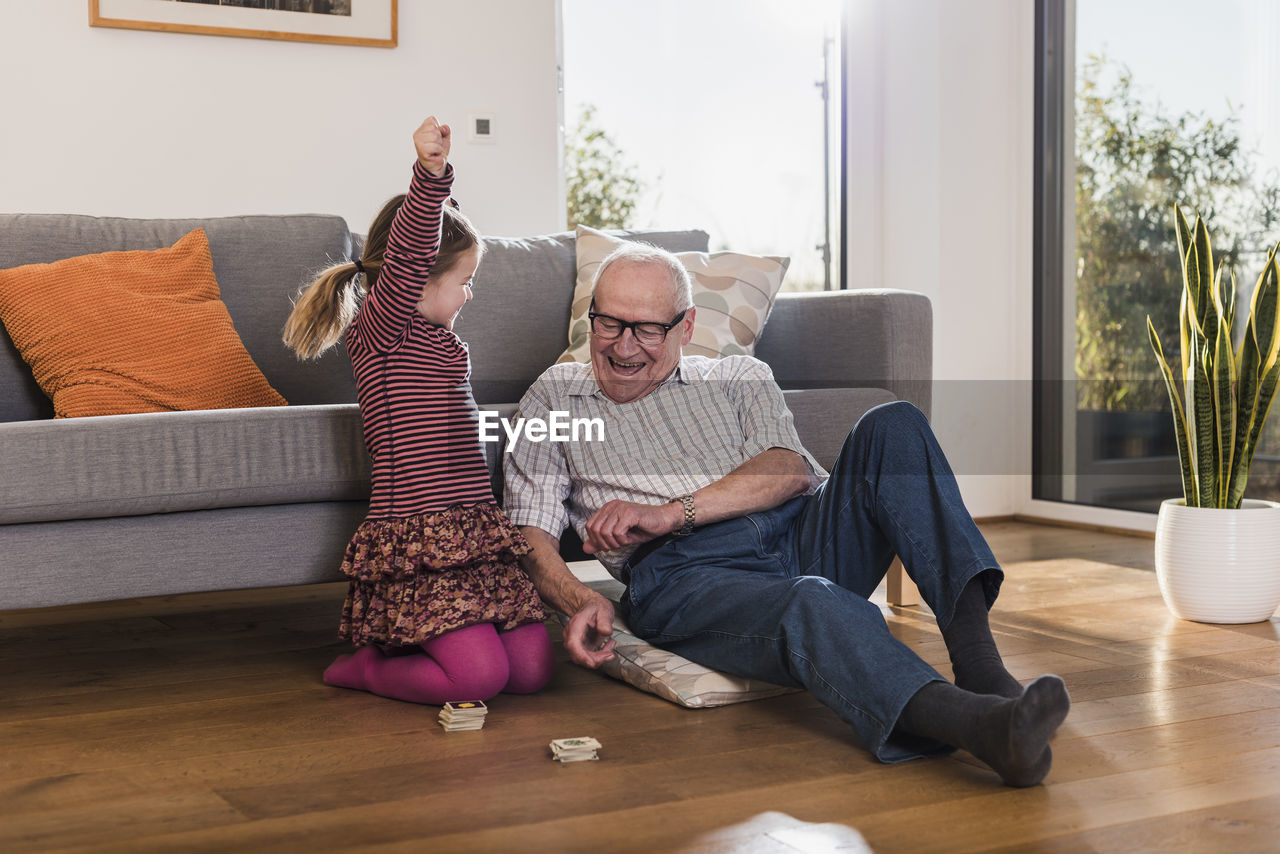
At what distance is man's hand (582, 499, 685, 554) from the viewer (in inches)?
71.1

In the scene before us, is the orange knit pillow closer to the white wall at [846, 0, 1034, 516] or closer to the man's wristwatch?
the man's wristwatch

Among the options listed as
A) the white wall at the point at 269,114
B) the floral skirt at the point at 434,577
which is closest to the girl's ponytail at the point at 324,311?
the floral skirt at the point at 434,577

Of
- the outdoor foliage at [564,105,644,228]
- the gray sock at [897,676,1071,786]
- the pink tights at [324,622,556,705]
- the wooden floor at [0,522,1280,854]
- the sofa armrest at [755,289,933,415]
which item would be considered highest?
the outdoor foliage at [564,105,644,228]

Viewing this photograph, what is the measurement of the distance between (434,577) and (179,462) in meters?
0.47

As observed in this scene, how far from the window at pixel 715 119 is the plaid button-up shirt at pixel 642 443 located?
6.00 feet

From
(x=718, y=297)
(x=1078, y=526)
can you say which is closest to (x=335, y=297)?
(x=718, y=297)

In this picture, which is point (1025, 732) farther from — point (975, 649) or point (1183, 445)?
point (1183, 445)

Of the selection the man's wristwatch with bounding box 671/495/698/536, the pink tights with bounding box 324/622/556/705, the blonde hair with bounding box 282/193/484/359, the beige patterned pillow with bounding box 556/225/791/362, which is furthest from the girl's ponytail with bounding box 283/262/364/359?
the beige patterned pillow with bounding box 556/225/791/362

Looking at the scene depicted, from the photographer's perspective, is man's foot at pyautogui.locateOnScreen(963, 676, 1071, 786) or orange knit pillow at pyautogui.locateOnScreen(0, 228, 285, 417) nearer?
man's foot at pyautogui.locateOnScreen(963, 676, 1071, 786)

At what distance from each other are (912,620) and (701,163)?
190cm

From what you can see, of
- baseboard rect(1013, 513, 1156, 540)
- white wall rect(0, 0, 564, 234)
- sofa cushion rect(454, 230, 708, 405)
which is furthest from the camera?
baseboard rect(1013, 513, 1156, 540)

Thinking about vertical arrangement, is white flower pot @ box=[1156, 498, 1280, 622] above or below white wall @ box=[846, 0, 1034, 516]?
below

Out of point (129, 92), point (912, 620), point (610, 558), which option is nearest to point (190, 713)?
point (610, 558)

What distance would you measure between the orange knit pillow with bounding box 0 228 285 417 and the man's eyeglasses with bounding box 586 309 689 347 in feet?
2.85
